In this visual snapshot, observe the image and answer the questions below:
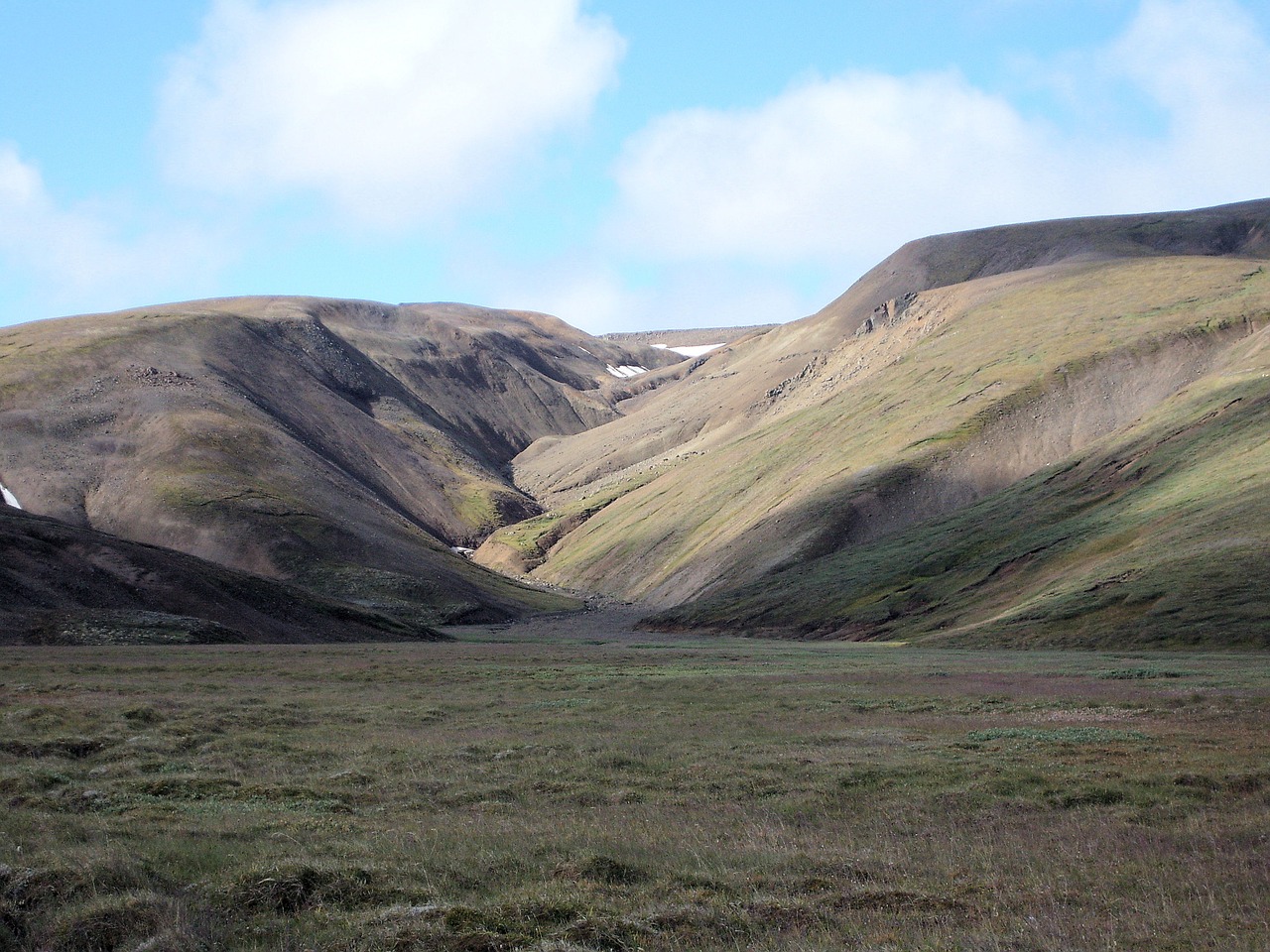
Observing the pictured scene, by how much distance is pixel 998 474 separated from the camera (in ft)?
306

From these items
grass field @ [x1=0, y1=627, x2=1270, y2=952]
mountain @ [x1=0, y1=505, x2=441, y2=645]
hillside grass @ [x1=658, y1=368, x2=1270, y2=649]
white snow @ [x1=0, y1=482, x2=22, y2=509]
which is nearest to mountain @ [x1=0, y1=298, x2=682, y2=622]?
white snow @ [x1=0, y1=482, x2=22, y2=509]

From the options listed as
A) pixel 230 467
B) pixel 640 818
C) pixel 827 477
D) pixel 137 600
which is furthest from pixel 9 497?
pixel 640 818

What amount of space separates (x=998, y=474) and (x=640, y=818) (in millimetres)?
85283

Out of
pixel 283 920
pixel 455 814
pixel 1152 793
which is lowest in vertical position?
pixel 1152 793

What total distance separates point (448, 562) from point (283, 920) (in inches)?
4157

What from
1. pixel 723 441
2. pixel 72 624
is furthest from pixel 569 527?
pixel 72 624

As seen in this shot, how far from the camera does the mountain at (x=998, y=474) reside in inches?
2217

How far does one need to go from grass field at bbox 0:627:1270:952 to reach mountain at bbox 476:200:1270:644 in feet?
86.2

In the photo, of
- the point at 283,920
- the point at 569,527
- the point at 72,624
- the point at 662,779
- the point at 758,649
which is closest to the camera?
the point at 283,920

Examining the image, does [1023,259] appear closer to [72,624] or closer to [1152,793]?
[72,624]

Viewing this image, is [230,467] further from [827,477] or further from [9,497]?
[827,477]

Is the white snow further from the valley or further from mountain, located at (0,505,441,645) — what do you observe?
mountain, located at (0,505,441,645)

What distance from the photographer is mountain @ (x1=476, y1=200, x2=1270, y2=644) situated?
56312 mm

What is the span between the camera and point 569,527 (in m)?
147
